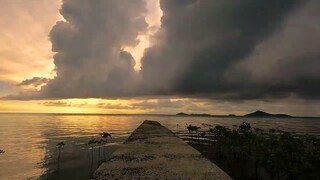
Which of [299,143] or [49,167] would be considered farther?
[49,167]

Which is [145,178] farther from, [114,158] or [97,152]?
[97,152]

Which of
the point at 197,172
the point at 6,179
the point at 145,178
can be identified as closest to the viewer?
the point at 145,178

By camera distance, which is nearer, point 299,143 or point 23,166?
point 299,143

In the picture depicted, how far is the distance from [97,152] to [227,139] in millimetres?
39281

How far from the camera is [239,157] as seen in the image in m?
76.4

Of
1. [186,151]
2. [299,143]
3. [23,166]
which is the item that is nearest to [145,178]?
[186,151]

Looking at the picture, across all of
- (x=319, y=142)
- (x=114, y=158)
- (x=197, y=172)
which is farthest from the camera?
(x=319, y=142)

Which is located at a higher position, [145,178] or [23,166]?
[145,178]

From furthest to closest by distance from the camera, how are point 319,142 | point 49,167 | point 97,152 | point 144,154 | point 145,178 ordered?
point 97,152, point 49,167, point 319,142, point 144,154, point 145,178

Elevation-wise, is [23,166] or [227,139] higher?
[227,139]

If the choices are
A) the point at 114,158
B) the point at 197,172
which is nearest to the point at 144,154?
the point at 114,158

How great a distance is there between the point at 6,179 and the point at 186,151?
1556 inches

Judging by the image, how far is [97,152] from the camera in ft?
291

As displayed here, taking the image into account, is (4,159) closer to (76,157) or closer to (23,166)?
(23,166)
